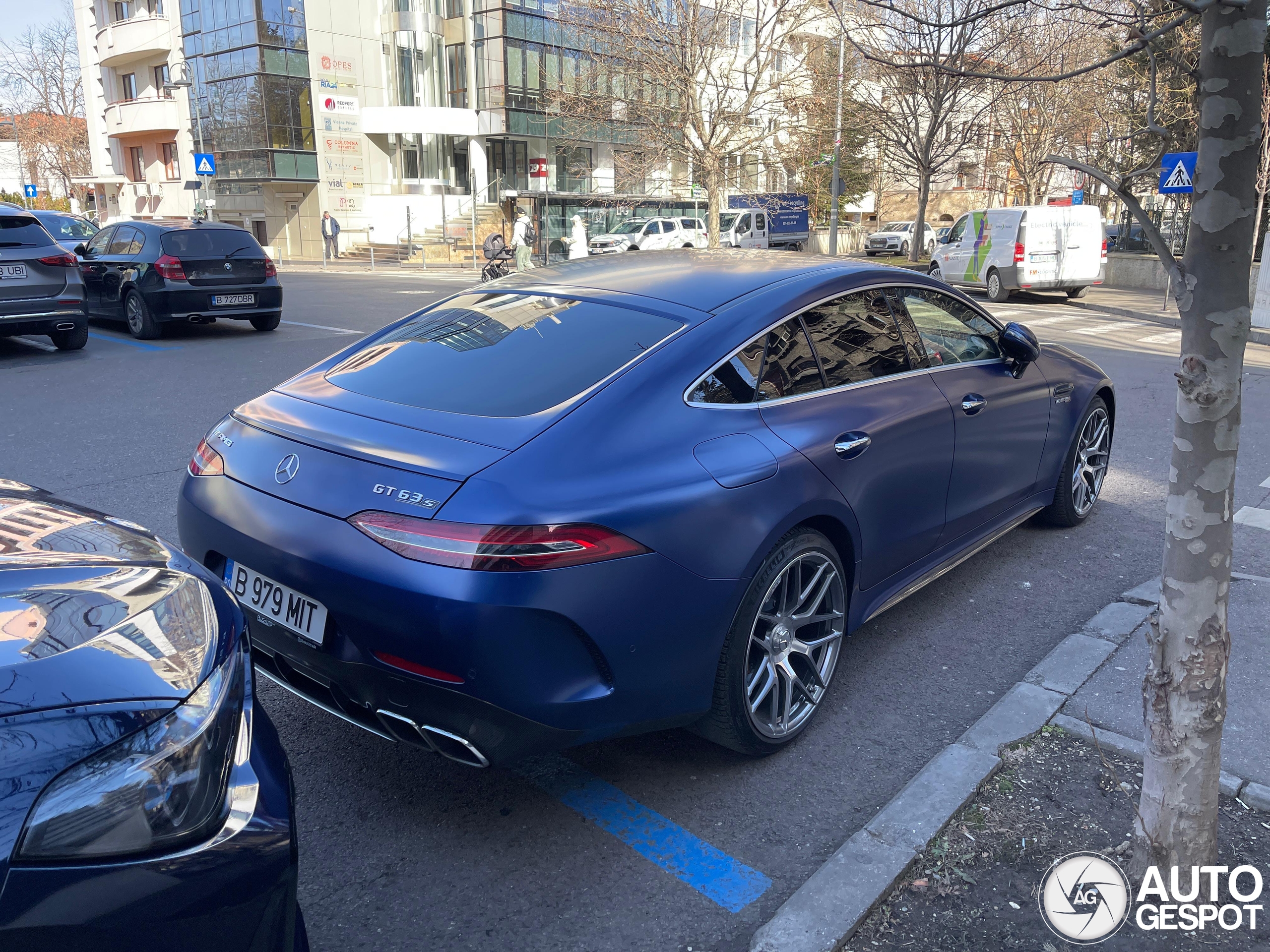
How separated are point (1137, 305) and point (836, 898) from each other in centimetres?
2193

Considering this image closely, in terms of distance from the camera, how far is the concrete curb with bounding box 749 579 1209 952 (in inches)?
97.0

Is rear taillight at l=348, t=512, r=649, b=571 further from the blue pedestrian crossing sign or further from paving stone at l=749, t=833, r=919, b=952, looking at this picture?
the blue pedestrian crossing sign

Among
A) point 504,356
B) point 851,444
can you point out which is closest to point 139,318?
point 504,356

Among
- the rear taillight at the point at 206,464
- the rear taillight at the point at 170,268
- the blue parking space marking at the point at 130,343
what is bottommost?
the blue parking space marking at the point at 130,343

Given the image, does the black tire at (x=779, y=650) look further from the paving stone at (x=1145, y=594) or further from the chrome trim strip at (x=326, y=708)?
the paving stone at (x=1145, y=594)

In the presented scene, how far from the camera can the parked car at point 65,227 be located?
67.3ft

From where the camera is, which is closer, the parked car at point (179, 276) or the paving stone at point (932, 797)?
the paving stone at point (932, 797)

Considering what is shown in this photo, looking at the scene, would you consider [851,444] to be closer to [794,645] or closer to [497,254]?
[794,645]

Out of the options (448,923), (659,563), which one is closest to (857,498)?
(659,563)

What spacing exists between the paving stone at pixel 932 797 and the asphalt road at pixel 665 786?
0.46 feet

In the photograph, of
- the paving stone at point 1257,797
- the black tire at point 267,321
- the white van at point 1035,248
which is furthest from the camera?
the white van at point 1035,248

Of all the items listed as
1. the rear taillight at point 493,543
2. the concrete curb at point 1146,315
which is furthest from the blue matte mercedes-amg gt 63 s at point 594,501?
the concrete curb at point 1146,315

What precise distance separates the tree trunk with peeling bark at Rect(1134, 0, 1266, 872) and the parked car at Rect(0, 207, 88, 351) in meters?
12.4

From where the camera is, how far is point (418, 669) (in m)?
2.57
